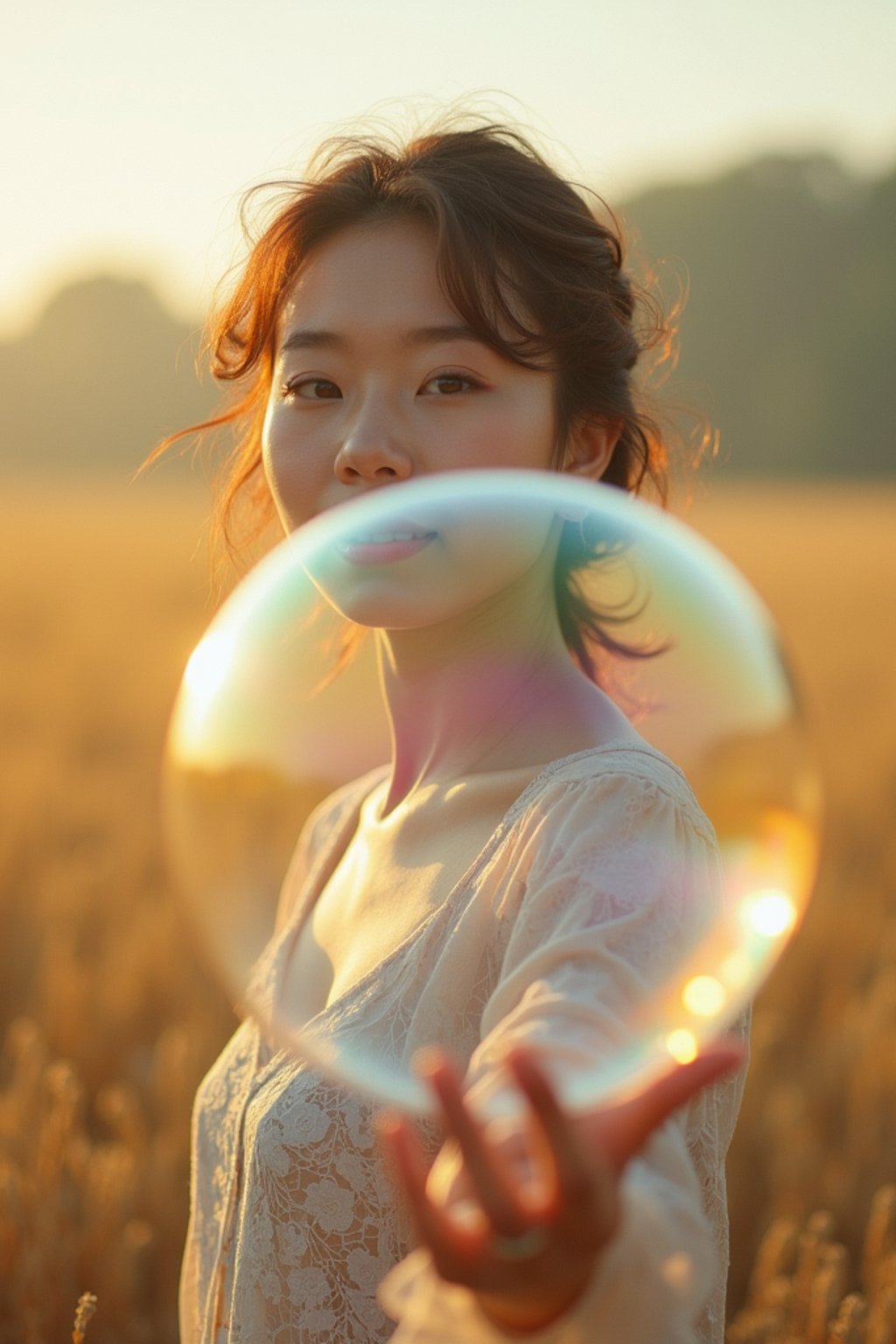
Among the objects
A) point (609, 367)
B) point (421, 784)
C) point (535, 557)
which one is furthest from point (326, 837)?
point (609, 367)

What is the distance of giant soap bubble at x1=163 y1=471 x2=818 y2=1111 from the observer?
1.41m

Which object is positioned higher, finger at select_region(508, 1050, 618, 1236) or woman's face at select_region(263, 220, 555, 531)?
woman's face at select_region(263, 220, 555, 531)

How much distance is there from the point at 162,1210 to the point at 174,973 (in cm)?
128

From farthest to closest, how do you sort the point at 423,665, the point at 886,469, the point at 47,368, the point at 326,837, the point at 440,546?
1. the point at 47,368
2. the point at 886,469
3. the point at 326,837
4. the point at 423,665
5. the point at 440,546

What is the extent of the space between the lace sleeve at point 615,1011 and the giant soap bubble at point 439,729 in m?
0.04

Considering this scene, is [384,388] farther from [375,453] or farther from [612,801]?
[612,801]

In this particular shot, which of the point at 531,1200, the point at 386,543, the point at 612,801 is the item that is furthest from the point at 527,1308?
the point at 386,543

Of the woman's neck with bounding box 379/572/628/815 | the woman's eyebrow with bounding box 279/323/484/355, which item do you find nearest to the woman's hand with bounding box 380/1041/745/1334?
the woman's neck with bounding box 379/572/628/815

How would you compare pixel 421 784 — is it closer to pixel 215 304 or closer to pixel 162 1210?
pixel 215 304

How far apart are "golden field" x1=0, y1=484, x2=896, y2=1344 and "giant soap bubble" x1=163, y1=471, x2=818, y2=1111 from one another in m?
0.15

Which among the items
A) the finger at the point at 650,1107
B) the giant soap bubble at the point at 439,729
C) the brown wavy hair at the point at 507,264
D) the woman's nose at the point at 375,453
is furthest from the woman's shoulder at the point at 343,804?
the finger at the point at 650,1107

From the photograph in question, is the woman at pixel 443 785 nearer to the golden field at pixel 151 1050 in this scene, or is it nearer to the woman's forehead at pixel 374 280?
the woman's forehead at pixel 374 280

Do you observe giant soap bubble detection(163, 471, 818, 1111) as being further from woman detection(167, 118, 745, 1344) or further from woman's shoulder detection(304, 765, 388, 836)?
woman's shoulder detection(304, 765, 388, 836)

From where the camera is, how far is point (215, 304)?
2.28 meters
